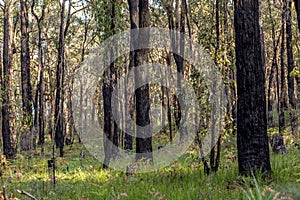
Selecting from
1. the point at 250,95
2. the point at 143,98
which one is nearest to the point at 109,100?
the point at 143,98

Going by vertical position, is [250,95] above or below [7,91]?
below

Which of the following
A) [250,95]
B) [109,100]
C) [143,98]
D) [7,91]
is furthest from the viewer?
[7,91]

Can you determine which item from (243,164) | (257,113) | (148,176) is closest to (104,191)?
(148,176)

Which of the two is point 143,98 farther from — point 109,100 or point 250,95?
point 250,95

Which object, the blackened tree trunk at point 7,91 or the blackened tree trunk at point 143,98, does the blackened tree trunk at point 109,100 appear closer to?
the blackened tree trunk at point 143,98

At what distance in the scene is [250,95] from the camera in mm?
6262

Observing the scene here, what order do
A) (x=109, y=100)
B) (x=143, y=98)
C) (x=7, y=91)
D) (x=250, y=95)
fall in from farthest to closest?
(x=7, y=91)
(x=109, y=100)
(x=143, y=98)
(x=250, y=95)

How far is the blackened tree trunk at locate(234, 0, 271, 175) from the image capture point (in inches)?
245

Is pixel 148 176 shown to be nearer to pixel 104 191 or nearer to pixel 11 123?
pixel 104 191

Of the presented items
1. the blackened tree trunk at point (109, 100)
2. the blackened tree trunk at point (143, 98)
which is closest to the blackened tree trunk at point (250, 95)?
the blackened tree trunk at point (143, 98)

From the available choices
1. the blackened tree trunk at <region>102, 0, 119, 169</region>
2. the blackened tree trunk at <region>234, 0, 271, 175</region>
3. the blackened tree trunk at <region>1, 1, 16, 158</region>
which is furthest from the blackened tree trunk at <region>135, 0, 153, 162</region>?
the blackened tree trunk at <region>1, 1, 16, 158</region>

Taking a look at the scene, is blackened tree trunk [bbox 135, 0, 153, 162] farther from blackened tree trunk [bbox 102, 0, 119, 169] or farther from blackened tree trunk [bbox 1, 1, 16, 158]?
blackened tree trunk [bbox 1, 1, 16, 158]

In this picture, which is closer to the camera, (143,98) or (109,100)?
(143,98)

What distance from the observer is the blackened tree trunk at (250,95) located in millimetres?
6230
